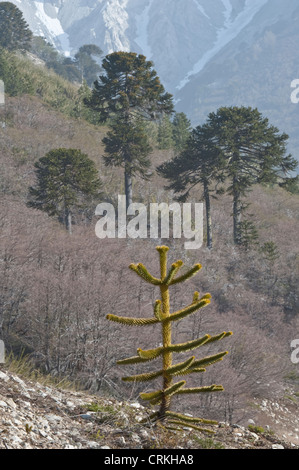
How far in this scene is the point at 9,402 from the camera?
5184 millimetres

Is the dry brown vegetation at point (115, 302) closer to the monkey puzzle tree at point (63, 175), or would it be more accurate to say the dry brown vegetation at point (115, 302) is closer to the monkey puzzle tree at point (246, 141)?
the monkey puzzle tree at point (63, 175)

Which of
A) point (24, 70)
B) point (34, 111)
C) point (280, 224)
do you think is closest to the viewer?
point (280, 224)

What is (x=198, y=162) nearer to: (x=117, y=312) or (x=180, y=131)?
(x=117, y=312)

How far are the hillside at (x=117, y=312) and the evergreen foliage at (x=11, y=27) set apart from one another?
4390 cm

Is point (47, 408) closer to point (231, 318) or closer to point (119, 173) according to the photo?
point (231, 318)

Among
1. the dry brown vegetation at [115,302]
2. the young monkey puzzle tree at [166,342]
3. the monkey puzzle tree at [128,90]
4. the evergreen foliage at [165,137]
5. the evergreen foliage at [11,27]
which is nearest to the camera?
the young monkey puzzle tree at [166,342]

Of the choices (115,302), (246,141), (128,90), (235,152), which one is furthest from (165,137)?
(115,302)

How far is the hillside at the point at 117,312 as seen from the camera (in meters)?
19.1

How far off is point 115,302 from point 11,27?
230 ft

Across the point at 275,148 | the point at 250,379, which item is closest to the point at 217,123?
the point at 275,148

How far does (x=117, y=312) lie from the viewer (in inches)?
849

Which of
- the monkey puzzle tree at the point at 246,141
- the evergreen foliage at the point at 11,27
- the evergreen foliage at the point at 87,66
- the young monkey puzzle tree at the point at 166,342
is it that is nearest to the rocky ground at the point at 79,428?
the young monkey puzzle tree at the point at 166,342

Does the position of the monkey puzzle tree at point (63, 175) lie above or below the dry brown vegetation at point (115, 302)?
above

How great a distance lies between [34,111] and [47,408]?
53068mm
